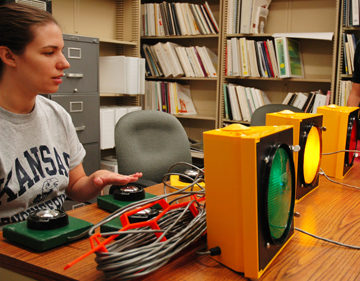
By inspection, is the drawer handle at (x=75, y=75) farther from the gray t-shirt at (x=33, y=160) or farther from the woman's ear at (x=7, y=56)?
the woman's ear at (x=7, y=56)

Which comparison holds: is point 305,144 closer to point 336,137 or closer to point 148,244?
point 336,137

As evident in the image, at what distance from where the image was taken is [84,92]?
9.08 ft

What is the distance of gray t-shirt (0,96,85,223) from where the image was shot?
3.39ft

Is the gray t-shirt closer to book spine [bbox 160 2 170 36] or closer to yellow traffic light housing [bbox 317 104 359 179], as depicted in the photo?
yellow traffic light housing [bbox 317 104 359 179]

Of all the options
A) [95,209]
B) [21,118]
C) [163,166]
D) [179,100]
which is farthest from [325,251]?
[179,100]

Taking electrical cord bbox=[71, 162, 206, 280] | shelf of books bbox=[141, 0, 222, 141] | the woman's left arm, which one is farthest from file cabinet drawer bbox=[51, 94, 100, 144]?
electrical cord bbox=[71, 162, 206, 280]

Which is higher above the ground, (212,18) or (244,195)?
(212,18)

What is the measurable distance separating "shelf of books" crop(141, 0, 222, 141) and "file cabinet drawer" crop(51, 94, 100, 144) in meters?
0.90

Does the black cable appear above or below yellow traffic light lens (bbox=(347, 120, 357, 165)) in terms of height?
below

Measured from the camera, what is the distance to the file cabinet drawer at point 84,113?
8.70 feet

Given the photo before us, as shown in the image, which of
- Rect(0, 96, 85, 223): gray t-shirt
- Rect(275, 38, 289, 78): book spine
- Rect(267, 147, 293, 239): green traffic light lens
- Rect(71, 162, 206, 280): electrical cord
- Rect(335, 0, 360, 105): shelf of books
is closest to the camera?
Rect(71, 162, 206, 280): electrical cord

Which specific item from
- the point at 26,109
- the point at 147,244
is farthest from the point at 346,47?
the point at 147,244

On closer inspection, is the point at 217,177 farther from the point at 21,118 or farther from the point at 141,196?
the point at 21,118

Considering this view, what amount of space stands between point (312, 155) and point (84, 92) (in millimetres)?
2015
